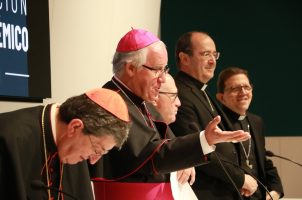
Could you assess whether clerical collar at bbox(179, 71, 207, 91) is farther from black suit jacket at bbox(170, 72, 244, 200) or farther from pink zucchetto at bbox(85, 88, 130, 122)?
pink zucchetto at bbox(85, 88, 130, 122)

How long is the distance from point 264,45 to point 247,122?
2171 millimetres

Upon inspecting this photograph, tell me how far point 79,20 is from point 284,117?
314cm

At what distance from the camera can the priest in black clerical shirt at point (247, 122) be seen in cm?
447

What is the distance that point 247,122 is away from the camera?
468cm

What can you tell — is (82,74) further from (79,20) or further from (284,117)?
(284,117)

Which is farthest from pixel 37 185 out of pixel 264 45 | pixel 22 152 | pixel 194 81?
pixel 264 45

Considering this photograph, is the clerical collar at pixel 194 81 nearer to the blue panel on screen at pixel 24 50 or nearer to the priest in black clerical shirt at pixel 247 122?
the priest in black clerical shirt at pixel 247 122

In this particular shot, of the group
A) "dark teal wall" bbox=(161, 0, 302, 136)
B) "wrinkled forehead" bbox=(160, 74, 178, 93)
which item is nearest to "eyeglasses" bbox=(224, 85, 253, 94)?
"wrinkled forehead" bbox=(160, 74, 178, 93)

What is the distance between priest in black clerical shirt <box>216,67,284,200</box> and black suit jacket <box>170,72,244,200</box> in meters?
0.48

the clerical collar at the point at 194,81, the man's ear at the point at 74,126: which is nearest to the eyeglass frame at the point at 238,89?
the clerical collar at the point at 194,81

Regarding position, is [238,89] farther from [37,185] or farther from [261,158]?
[37,185]

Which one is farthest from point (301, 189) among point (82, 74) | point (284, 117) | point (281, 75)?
point (82, 74)

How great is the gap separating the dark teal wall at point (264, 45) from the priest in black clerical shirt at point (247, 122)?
1809mm

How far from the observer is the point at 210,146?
8.91ft
